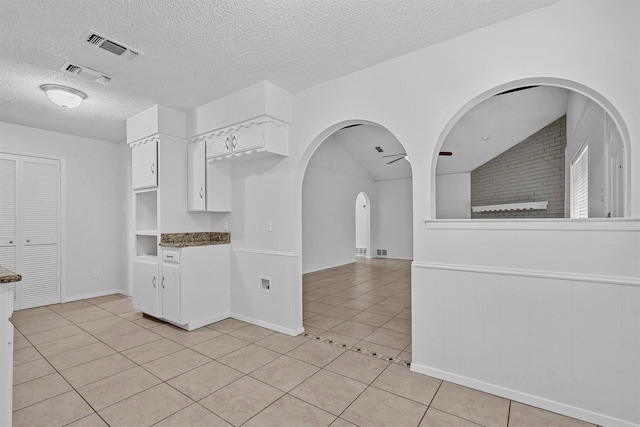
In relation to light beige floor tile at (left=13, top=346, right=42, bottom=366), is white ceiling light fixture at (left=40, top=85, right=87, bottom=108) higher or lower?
higher

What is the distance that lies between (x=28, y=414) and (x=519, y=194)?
27.0 ft

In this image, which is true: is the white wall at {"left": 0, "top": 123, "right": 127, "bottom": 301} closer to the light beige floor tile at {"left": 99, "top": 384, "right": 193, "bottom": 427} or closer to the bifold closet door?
the bifold closet door

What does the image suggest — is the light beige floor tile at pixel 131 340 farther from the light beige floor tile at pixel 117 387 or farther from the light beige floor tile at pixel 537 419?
the light beige floor tile at pixel 537 419

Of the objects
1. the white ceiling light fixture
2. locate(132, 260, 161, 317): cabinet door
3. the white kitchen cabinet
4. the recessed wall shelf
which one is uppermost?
the white ceiling light fixture

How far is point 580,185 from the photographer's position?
3.88 metres

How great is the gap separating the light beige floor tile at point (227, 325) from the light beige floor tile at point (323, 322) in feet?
2.61

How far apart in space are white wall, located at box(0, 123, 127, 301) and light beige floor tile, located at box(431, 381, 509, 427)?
5.22 m

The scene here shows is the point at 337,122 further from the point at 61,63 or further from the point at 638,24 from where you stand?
the point at 61,63

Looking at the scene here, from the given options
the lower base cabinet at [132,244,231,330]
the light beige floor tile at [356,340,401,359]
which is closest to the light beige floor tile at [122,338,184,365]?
→ the lower base cabinet at [132,244,231,330]

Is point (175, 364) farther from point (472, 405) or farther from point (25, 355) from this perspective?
point (472, 405)

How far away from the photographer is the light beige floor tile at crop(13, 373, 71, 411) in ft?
7.12

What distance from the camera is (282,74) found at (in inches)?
120

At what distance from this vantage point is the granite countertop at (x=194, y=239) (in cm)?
362

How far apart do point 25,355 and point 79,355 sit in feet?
1.68
